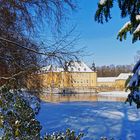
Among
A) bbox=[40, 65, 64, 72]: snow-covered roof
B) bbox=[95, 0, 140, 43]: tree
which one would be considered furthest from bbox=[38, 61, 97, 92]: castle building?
bbox=[95, 0, 140, 43]: tree

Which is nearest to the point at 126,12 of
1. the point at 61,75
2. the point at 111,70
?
the point at 61,75

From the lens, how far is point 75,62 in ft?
26.2

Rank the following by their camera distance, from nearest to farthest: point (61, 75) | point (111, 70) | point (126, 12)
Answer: point (126, 12) < point (61, 75) < point (111, 70)

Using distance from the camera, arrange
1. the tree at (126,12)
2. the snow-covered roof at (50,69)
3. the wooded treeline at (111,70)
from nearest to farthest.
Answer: the tree at (126,12) → the snow-covered roof at (50,69) → the wooded treeline at (111,70)

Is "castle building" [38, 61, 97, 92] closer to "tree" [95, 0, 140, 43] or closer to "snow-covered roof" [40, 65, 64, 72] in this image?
"snow-covered roof" [40, 65, 64, 72]

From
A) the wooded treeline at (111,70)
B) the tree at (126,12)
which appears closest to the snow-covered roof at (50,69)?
the tree at (126,12)

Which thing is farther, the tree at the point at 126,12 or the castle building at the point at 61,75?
the castle building at the point at 61,75

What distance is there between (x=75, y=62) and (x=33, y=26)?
182 centimetres

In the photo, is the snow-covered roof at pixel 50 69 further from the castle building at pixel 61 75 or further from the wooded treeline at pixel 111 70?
the wooded treeline at pixel 111 70

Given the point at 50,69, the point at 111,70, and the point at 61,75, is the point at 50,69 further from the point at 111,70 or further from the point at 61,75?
the point at 111,70

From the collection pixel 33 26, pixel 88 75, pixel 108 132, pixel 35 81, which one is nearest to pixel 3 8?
pixel 33 26

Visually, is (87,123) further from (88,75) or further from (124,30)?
(88,75)

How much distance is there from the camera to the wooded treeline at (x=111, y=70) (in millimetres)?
148875

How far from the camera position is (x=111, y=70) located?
155 meters
